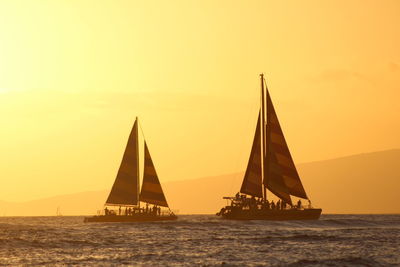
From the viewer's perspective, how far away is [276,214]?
362ft

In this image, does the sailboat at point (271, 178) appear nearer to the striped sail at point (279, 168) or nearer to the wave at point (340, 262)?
the striped sail at point (279, 168)

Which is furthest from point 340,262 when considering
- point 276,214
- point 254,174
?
point 254,174

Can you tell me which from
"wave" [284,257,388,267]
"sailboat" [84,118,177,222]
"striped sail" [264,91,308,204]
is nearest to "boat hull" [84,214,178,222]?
"sailboat" [84,118,177,222]

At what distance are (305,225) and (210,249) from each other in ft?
145

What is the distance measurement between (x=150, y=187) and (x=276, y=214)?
18162 millimetres

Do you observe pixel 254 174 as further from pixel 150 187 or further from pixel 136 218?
pixel 136 218

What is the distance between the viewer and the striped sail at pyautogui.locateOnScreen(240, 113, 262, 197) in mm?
111625

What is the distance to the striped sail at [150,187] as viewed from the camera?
11281 centimetres

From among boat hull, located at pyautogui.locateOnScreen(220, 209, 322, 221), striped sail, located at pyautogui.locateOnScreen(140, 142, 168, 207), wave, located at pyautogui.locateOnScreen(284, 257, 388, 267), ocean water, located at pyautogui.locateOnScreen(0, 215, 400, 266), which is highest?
striped sail, located at pyautogui.locateOnScreen(140, 142, 168, 207)

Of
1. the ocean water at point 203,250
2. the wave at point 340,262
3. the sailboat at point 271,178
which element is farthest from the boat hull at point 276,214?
the wave at point 340,262

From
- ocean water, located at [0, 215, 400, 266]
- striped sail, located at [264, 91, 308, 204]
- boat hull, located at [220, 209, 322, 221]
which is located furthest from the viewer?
boat hull, located at [220, 209, 322, 221]

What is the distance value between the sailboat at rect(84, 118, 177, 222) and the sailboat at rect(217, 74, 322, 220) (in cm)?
1251

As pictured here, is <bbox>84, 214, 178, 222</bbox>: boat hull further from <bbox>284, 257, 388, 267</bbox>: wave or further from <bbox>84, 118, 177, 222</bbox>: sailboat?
<bbox>284, 257, 388, 267</bbox>: wave

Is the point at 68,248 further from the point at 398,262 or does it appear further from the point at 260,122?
the point at 260,122
